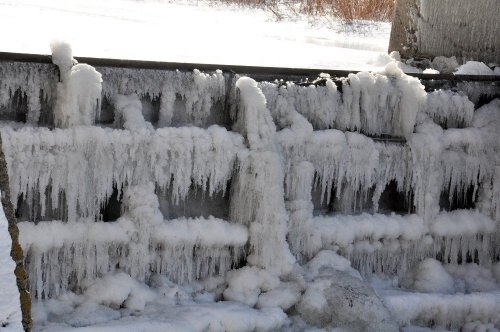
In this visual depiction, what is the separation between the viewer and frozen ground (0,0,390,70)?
623 centimetres

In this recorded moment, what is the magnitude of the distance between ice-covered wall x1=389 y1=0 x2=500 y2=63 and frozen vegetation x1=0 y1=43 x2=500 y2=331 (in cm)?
133

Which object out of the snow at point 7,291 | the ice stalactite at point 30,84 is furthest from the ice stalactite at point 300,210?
the snow at point 7,291

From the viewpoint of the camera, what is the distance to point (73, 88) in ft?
14.4

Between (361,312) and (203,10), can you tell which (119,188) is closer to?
(361,312)

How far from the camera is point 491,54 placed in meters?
7.06

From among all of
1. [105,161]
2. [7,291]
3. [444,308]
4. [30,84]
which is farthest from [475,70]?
[7,291]

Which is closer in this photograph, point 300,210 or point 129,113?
point 129,113

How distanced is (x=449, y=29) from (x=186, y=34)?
295cm

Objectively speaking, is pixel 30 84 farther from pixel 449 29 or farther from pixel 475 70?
pixel 449 29

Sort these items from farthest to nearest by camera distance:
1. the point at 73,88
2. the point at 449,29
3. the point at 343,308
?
the point at 449,29
the point at 343,308
the point at 73,88

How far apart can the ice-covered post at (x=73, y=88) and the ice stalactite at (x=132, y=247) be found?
601mm

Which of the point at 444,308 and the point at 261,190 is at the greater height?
the point at 261,190

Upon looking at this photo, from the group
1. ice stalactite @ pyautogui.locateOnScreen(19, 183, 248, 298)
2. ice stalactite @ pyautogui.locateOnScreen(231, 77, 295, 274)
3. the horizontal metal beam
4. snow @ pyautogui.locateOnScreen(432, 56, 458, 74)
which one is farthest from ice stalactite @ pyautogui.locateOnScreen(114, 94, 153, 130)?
snow @ pyautogui.locateOnScreen(432, 56, 458, 74)

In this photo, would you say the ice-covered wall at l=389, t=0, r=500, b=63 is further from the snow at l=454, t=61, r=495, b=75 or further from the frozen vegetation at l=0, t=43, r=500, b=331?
the frozen vegetation at l=0, t=43, r=500, b=331
